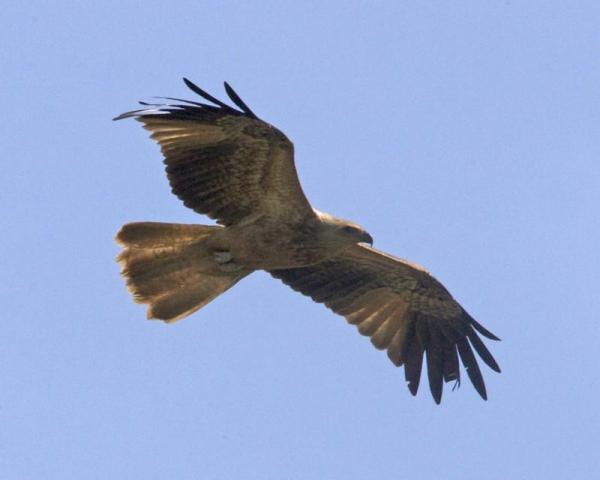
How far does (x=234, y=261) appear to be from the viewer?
1209 cm

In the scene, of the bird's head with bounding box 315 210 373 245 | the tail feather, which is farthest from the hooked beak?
the tail feather

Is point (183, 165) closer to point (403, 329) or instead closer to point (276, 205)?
point (276, 205)

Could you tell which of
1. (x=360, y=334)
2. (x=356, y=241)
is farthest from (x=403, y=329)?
(x=356, y=241)

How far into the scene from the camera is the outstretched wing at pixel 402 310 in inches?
529

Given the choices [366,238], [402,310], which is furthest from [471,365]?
[366,238]

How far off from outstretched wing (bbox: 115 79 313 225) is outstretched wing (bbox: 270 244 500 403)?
1599 mm

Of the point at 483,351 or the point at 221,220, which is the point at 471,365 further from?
the point at 221,220

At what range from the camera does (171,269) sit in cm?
1223

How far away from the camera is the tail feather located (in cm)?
1192

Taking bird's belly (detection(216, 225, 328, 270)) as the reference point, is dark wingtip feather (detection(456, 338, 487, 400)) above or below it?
below

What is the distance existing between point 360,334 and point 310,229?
2134mm

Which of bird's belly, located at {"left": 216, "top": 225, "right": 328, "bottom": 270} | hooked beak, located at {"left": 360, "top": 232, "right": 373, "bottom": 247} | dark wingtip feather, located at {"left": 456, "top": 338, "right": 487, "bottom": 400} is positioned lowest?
dark wingtip feather, located at {"left": 456, "top": 338, "right": 487, "bottom": 400}

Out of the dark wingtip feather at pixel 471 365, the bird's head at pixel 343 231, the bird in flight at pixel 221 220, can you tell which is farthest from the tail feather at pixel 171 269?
the dark wingtip feather at pixel 471 365

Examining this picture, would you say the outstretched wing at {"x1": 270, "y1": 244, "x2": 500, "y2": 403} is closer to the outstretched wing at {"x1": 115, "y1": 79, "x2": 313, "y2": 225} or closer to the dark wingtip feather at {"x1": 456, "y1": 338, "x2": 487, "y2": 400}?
the dark wingtip feather at {"x1": 456, "y1": 338, "x2": 487, "y2": 400}
